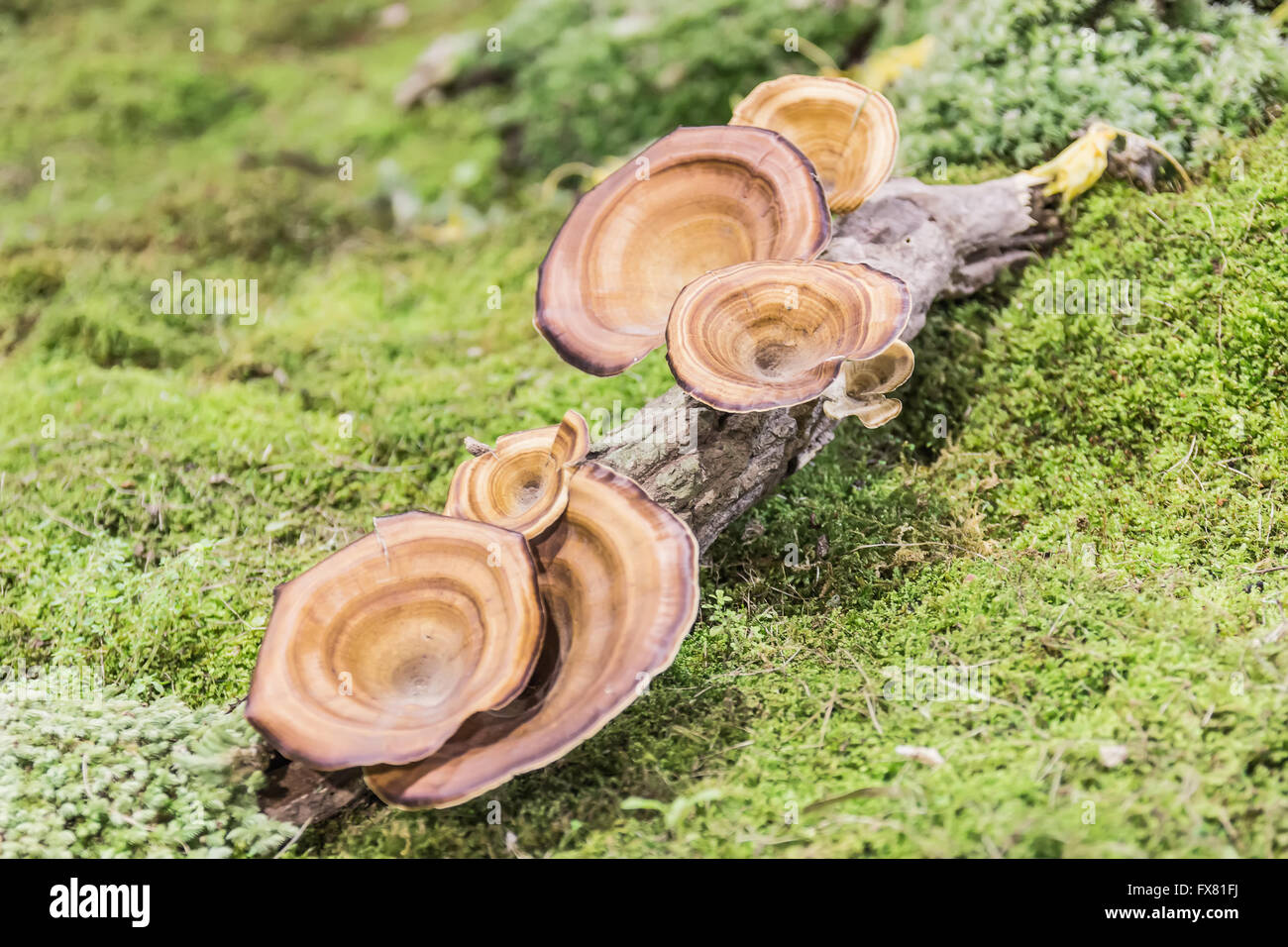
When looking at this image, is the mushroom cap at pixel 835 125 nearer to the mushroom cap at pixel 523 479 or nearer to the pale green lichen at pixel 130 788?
the mushroom cap at pixel 523 479

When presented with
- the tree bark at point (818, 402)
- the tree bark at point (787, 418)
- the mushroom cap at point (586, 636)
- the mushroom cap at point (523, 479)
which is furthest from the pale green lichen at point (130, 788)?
the tree bark at point (818, 402)

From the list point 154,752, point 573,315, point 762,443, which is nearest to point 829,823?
point 762,443

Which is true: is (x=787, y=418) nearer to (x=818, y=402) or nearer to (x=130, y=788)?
(x=818, y=402)

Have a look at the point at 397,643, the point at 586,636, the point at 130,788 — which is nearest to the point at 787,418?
the point at 586,636

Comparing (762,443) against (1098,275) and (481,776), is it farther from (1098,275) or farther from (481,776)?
(1098,275)

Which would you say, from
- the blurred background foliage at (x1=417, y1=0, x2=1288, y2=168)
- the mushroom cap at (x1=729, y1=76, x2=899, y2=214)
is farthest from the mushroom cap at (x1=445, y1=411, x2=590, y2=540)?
the blurred background foliage at (x1=417, y1=0, x2=1288, y2=168)

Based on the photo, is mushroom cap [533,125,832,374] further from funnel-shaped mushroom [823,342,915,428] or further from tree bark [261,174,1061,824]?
funnel-shaped mushroom [823,342,915,428]
